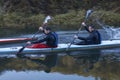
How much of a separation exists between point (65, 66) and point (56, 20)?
13.5 m

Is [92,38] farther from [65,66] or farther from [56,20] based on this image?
[56,20]

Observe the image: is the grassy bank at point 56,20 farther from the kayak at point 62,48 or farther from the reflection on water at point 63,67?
the reflection on water at point 63,67

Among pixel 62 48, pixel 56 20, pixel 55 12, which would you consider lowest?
pixel 62 48

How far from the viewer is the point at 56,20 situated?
26.4 m

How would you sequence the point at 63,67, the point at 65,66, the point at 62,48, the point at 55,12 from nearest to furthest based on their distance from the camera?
the point at 63,67 → the point at 65,66 → the point at 62,48 → the point at 55,12

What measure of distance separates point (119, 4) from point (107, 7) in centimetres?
94

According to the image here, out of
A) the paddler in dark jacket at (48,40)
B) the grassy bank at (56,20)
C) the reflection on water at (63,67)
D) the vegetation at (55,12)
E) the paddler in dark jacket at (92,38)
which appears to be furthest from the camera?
the vegetation at (55,12)

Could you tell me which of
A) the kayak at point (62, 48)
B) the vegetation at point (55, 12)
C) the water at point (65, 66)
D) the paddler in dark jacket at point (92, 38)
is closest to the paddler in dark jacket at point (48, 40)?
the kayak at point (62, 48)

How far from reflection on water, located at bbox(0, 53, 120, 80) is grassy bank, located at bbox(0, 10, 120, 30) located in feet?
35.3

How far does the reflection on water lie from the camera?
11.5 m

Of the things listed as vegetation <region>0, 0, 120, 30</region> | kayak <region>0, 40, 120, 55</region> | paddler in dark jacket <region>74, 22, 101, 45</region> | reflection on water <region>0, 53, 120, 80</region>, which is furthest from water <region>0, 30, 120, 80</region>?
vegetation <region>0, 0, 120, 30</region>

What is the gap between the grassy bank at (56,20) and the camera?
25656mm

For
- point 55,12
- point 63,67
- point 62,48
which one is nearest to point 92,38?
point 62,48

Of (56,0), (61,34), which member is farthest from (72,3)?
(61,34)
